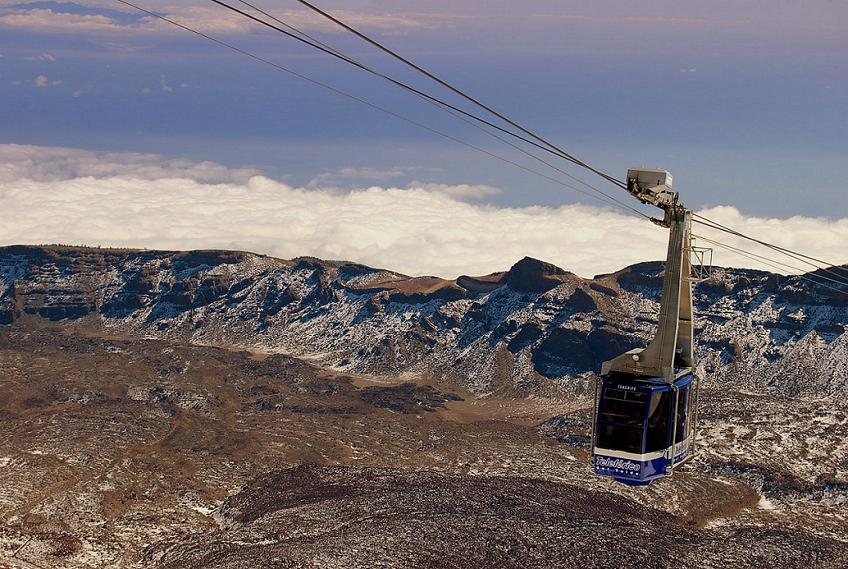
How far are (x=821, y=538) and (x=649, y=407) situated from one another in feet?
264

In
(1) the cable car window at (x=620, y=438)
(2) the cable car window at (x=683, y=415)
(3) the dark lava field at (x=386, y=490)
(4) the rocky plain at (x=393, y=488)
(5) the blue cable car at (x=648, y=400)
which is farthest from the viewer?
(4) the rocky plain at (x=393, y=488)

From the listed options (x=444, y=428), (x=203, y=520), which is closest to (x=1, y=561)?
(x=203, y=520)

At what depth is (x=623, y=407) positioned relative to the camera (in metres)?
50.2

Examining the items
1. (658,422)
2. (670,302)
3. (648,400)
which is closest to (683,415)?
(658,422)

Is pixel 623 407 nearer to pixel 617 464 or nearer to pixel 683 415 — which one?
pixel 617 464

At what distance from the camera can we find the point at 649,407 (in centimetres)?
4978

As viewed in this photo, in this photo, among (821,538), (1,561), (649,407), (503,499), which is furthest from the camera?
(503,499)

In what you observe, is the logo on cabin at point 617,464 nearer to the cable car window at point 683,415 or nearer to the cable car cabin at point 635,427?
the cable car cabin at point 635,427

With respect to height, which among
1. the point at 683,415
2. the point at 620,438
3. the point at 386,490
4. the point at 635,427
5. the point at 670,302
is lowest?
the point at 386,490

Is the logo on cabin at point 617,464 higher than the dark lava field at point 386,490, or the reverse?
the logo on cabin at point 617,464

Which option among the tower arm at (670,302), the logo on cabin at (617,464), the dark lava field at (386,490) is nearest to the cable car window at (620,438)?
the logo on cabin at (617,464)

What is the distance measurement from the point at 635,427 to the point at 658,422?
4.74ft

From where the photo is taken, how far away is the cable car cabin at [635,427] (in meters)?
49.8

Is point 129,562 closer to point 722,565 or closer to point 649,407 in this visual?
point 722,565
